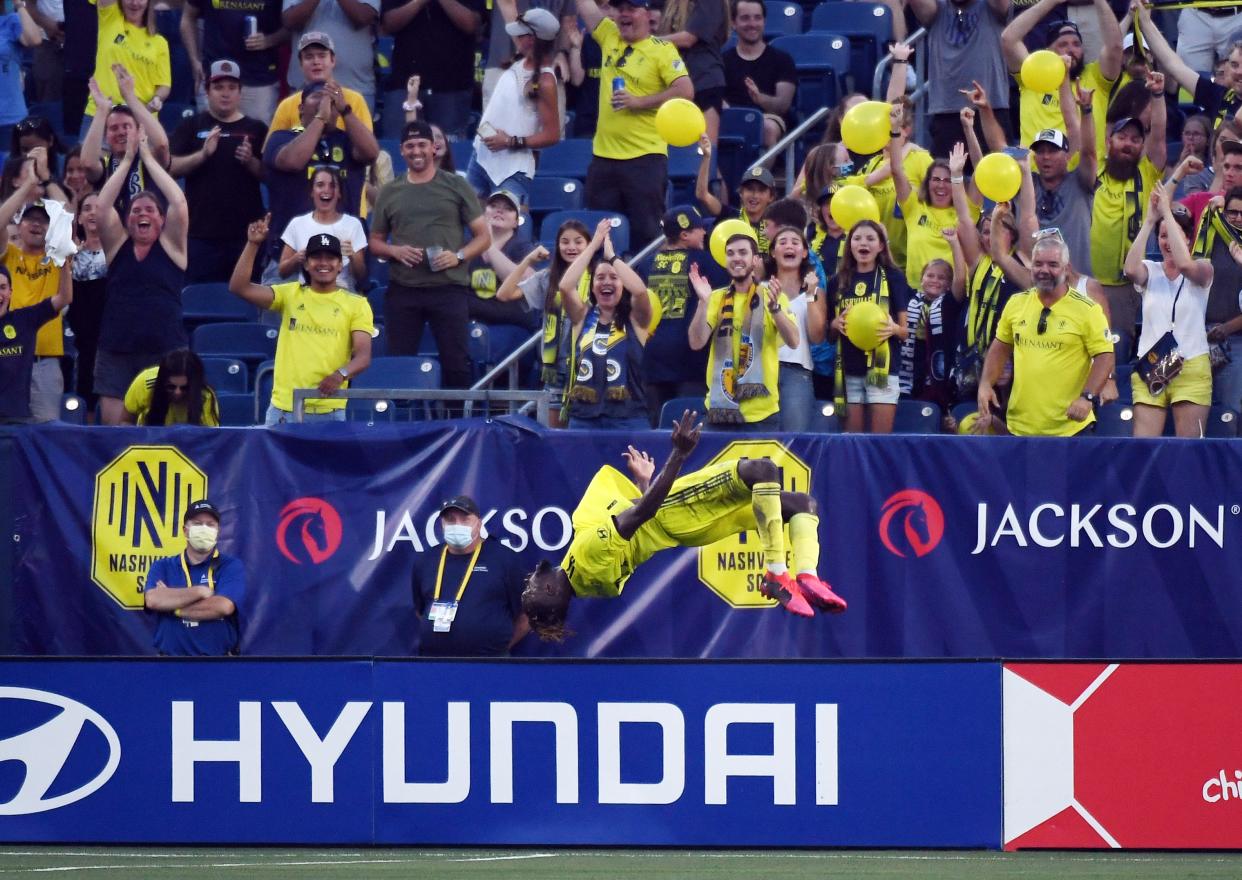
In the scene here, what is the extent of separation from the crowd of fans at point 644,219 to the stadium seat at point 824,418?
7 cm

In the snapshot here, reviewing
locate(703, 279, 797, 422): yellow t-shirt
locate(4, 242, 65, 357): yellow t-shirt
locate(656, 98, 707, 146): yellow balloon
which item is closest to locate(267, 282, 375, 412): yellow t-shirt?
locate(4, 242, 65, 357): yellow t-shirt

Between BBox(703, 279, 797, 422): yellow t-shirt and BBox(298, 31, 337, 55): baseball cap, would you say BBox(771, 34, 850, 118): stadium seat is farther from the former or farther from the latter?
BBox(703, 279, 797, 422): yellow t-shirt

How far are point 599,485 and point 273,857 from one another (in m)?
2.55

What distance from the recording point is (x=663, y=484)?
33.4ft

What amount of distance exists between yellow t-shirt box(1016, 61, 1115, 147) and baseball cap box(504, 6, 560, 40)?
3.62 metres

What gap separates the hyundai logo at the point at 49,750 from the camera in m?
10.6

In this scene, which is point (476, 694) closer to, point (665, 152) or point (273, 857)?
point (273, 857)

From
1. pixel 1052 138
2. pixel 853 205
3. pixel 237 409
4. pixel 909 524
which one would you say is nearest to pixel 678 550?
pixel 909 524

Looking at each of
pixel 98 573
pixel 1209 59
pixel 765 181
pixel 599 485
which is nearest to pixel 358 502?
pixel 98 573

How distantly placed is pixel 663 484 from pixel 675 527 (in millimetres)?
646

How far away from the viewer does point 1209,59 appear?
15.8 metres

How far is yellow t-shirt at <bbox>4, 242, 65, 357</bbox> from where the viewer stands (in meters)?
13.8

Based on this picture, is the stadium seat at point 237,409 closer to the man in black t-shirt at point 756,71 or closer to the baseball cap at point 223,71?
the baseball cap at point 223,71

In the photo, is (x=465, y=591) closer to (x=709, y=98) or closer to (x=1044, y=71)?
(x=709, y=98)
